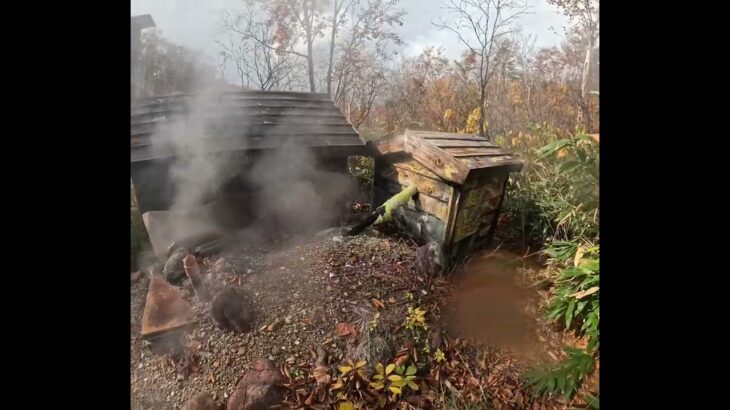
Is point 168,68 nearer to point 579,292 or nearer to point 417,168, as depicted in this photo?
point 417,168

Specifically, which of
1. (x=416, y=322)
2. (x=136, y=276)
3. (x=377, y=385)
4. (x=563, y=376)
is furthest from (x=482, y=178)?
(x=136, y=276)

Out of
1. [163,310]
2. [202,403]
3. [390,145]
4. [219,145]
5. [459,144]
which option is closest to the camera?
[202,403]

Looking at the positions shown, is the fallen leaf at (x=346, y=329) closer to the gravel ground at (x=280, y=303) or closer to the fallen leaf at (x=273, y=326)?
the gravel ground at (x=280, y=303)

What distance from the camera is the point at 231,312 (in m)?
1.19

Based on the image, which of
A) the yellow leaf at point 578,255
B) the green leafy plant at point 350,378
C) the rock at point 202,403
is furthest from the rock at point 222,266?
the yellow leaf at point 578,255

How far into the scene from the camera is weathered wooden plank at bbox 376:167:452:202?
1.43 meters

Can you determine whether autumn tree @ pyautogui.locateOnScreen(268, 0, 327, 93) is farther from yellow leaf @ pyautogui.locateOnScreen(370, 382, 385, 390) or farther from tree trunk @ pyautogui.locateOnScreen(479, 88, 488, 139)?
yellow leaf @ pyautogui.locateOnScreen(370, 382, 385, 390)

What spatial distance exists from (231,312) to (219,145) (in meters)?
0.64

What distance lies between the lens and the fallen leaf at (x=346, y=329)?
122 centimetres

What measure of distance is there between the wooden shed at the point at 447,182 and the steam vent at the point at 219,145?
298mm

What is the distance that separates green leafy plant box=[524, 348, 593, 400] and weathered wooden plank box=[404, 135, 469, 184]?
2.54 ft

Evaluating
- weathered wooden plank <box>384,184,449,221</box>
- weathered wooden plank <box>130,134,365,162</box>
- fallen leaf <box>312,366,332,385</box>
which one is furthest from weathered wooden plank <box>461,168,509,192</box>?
fallen leaf <box>312,366,332,385</box>

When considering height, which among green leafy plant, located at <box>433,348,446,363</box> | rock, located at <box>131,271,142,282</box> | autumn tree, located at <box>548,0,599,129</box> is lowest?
green leafy plant, located at <box>433,348,446,363</box>
